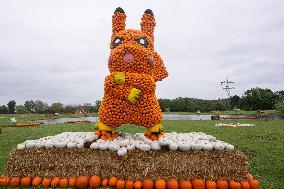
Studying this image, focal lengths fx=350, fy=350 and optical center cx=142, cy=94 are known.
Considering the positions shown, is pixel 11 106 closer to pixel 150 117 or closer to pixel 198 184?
pixel 150 117

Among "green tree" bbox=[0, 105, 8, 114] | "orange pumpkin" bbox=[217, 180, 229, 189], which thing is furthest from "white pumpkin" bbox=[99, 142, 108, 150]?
"green tree" bbox=[0, 105, 8, 114]

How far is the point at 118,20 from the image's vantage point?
867 centimetres

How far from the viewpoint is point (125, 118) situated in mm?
8062

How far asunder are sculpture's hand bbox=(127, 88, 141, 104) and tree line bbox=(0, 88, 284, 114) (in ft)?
140

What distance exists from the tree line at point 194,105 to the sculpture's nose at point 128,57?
4266cm

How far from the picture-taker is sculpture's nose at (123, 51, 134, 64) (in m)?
8.02

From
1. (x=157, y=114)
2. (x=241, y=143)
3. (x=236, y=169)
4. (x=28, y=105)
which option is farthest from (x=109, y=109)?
(x=28, y=105)

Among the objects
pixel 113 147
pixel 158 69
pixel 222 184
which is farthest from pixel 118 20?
pixel 222 184

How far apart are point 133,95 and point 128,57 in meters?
0.91

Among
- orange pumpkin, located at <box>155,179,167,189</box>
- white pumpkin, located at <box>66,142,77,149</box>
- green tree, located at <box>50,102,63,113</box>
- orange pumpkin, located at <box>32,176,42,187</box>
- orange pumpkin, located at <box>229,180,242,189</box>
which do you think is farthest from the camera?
green tree, located at <box>50,102,63,113</box>

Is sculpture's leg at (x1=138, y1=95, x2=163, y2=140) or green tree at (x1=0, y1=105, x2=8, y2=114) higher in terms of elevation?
green tree at (x1=0, y1=105, x2=8, y2=114)

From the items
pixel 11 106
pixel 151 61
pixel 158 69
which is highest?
pixel 11 106

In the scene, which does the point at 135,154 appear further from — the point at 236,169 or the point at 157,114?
the point at 236,169

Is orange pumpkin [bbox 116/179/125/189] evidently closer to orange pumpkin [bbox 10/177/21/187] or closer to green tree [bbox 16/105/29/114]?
orange pumpkin [bbox 10/177/21/187]
